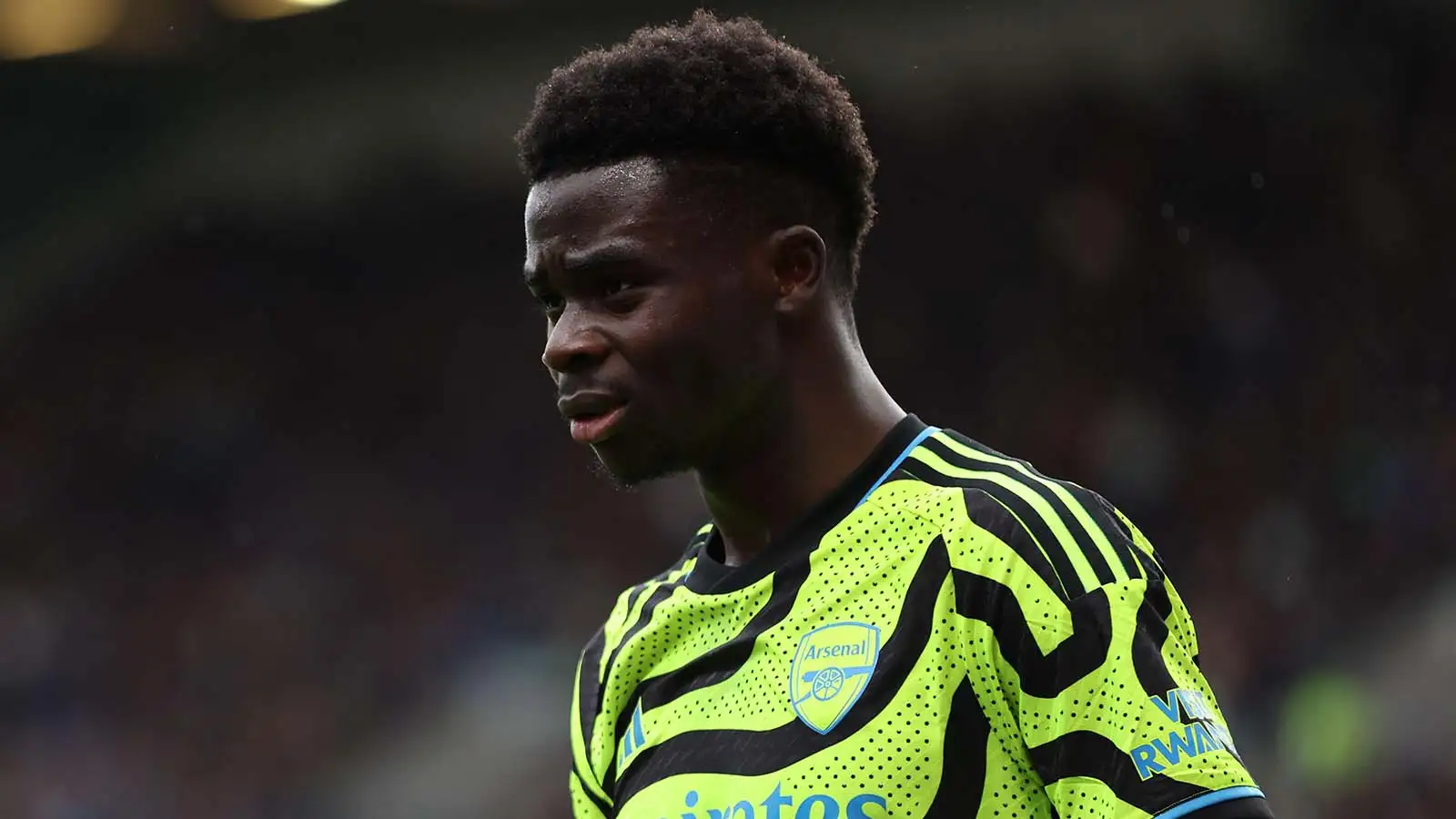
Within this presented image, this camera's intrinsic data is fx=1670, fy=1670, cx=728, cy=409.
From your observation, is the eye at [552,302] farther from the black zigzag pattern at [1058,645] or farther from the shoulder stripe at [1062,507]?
the black zigzag pattern at [1058,645]

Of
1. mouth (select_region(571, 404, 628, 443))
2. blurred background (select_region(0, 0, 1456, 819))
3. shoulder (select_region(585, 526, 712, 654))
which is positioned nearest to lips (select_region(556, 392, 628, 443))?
mouth (select_region(571, 404, 628, 443))

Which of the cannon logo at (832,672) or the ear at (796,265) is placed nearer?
the cannon logo at (832,672)

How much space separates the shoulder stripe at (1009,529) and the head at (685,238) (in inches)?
12.9

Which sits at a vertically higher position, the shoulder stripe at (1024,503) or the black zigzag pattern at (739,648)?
the shoulder stripe at (1024,503)

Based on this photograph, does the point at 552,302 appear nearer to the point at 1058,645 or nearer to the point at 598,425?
the point at 598,425

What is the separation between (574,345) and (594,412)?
0.10m

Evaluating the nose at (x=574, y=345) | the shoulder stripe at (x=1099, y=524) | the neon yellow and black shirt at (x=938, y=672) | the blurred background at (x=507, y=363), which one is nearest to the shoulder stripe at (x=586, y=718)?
the neon yellow and black shirt at (x=938, y=672)

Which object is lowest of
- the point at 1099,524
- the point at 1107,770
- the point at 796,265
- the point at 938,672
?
the point at 1107,770

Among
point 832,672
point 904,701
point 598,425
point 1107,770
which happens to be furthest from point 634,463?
point 1107,770

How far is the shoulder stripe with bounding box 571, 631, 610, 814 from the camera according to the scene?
8.24 feet

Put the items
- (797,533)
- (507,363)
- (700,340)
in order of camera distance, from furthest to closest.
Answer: (507,363), (797,533), (700,340)

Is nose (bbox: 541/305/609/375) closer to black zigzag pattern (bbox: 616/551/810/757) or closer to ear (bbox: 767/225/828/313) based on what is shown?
ear (bbox: 767/225/828/313)

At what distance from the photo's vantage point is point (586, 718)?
8.46ft

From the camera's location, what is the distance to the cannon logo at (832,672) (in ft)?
6.64
